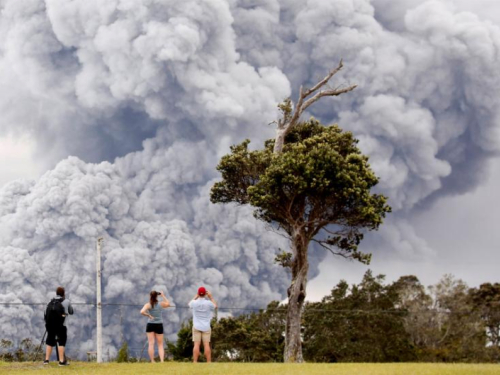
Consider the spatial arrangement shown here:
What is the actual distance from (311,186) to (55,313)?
1283cm

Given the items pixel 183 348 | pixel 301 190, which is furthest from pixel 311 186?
pixel 183 348

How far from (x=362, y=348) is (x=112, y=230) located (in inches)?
1541

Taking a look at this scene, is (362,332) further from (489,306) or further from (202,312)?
(202,312)

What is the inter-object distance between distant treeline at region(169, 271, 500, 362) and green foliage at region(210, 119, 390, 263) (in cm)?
1245

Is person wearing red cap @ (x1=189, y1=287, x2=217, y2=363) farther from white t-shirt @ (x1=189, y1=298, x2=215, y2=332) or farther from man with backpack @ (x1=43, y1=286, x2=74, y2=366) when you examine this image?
man with backpack @ (x1=43, y1=286, x2=74, y2=366)

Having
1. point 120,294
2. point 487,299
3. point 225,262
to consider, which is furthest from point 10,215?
point 487,299

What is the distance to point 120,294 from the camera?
70.7 m

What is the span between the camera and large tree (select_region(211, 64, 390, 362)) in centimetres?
2881

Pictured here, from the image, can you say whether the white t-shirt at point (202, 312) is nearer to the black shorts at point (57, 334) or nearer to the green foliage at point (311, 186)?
the black shorts at point (57, 334)

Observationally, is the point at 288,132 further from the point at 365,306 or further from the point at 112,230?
the point at 112,230

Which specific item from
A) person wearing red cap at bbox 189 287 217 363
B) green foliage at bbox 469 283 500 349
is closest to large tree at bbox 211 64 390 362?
person wearing red cap at bbox 189 287 217 363

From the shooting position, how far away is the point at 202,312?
62.8 ft

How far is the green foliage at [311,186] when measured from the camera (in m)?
28.8

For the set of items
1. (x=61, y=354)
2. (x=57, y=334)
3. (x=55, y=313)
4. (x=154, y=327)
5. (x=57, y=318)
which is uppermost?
(x=55, y=313)
